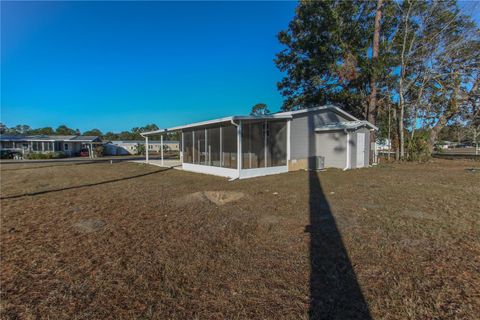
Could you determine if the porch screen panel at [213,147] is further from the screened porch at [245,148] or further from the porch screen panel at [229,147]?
the porch screen panel at [229,147]

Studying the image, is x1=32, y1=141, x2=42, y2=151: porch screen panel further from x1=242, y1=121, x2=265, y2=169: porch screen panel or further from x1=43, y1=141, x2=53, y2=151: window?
x1=242, y1=121, x2=265, y2=169: porch screen panel

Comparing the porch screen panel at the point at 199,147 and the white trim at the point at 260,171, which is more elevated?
the porch screen panel at the point at 199,147

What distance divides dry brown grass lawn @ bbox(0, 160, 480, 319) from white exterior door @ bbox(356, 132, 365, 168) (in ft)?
23.4

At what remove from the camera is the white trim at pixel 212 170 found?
35.0ft

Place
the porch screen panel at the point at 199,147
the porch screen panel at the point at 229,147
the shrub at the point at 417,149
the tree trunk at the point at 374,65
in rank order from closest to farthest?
the porch screen panel at the point at 229,147, the porch screen panel at the point at 199,147, the tree trunk at the point at 374,65, the shrub at the point at 417,149

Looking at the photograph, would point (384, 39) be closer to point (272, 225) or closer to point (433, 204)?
point (433, 204)

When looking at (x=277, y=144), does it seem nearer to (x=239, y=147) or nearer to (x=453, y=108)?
(x=239, y=147)

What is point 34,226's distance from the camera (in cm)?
453

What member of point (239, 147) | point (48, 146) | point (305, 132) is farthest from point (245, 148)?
point (48, 146)

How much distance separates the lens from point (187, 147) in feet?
48.4

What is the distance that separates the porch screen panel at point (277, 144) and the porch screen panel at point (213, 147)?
2507 millimetres

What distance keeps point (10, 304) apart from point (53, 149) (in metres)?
37.2

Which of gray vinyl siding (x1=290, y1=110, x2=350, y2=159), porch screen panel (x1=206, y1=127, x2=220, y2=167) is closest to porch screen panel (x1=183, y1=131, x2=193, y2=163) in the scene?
porch screen panel (x1=206, y1=127, x2=220, y2=167)

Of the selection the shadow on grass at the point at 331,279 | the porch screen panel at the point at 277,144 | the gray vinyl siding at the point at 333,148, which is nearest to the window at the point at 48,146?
the porch screen panel at the point at 277,144
